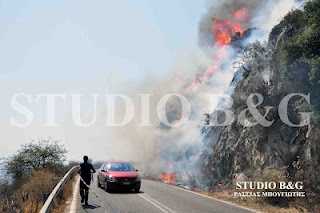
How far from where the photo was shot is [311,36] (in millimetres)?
13031

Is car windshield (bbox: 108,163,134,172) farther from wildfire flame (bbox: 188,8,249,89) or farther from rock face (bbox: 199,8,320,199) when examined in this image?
wildfire flame (bbox: 188,8,249,89)

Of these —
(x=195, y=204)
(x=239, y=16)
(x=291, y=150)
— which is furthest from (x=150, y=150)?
(x=195, y=204)

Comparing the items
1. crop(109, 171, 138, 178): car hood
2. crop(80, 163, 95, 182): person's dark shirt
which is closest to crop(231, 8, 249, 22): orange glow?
crop(109, 171, 138, 178): car hood

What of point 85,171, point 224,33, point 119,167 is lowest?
point 119,167

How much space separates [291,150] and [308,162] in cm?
269

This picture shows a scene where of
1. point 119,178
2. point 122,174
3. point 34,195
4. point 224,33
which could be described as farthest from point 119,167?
point 224,33

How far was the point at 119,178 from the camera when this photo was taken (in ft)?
46.1

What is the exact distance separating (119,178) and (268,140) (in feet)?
37.0

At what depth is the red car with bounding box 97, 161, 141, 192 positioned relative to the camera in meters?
13.9

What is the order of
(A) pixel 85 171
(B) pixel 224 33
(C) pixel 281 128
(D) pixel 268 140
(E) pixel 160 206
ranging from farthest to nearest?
(B) pixel 224 33 < (D) pixel 268 140 < (C) pixel 281 128 < (A) pixel 85 171 < (E) pixel 160 206

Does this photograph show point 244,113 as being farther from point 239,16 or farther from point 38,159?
point 239,16

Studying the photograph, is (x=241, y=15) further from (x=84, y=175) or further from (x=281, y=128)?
(x=84, y=175)

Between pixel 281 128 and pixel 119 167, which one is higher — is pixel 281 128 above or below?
above

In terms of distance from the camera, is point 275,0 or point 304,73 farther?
point 275,0
